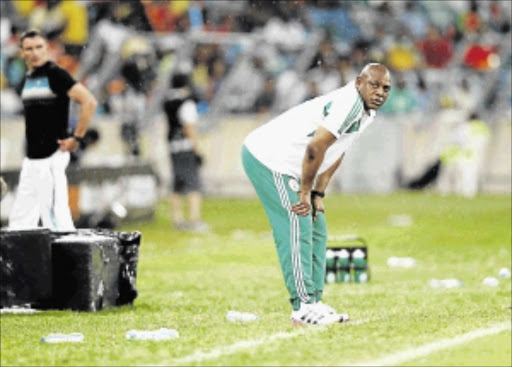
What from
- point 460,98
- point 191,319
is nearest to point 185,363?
point 191,319

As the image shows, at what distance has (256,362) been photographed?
22.5 ft

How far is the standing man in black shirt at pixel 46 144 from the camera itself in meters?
10.9

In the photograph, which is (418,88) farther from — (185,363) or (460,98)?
(185,363)

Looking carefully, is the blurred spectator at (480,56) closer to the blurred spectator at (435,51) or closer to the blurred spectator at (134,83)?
the blurred spectator at (435,51)

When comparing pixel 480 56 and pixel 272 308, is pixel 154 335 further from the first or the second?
pixel 480 56

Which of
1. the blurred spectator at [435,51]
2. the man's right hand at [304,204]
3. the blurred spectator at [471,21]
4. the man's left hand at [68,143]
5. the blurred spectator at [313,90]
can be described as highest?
the blurred spectator at [471,21]

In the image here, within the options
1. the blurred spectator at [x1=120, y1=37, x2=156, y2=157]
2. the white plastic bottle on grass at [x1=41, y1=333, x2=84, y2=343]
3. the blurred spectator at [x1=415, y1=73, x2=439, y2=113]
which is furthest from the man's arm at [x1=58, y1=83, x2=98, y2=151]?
the blurred spectator at [x1=415, y1=73, x2=439, y2=113]

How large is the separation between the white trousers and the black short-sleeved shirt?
98mm

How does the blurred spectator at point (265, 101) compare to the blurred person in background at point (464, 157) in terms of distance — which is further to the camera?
the blurred spectator at point (265, 101)

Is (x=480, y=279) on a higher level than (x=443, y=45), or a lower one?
lower

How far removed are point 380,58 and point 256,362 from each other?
22.6 metres

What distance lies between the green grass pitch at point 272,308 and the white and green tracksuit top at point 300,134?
109cm

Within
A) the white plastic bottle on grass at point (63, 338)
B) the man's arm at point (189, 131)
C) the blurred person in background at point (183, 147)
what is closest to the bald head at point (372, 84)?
the white plastic bottle on grass at point (63, 338)

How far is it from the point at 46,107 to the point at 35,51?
1.65 feet
